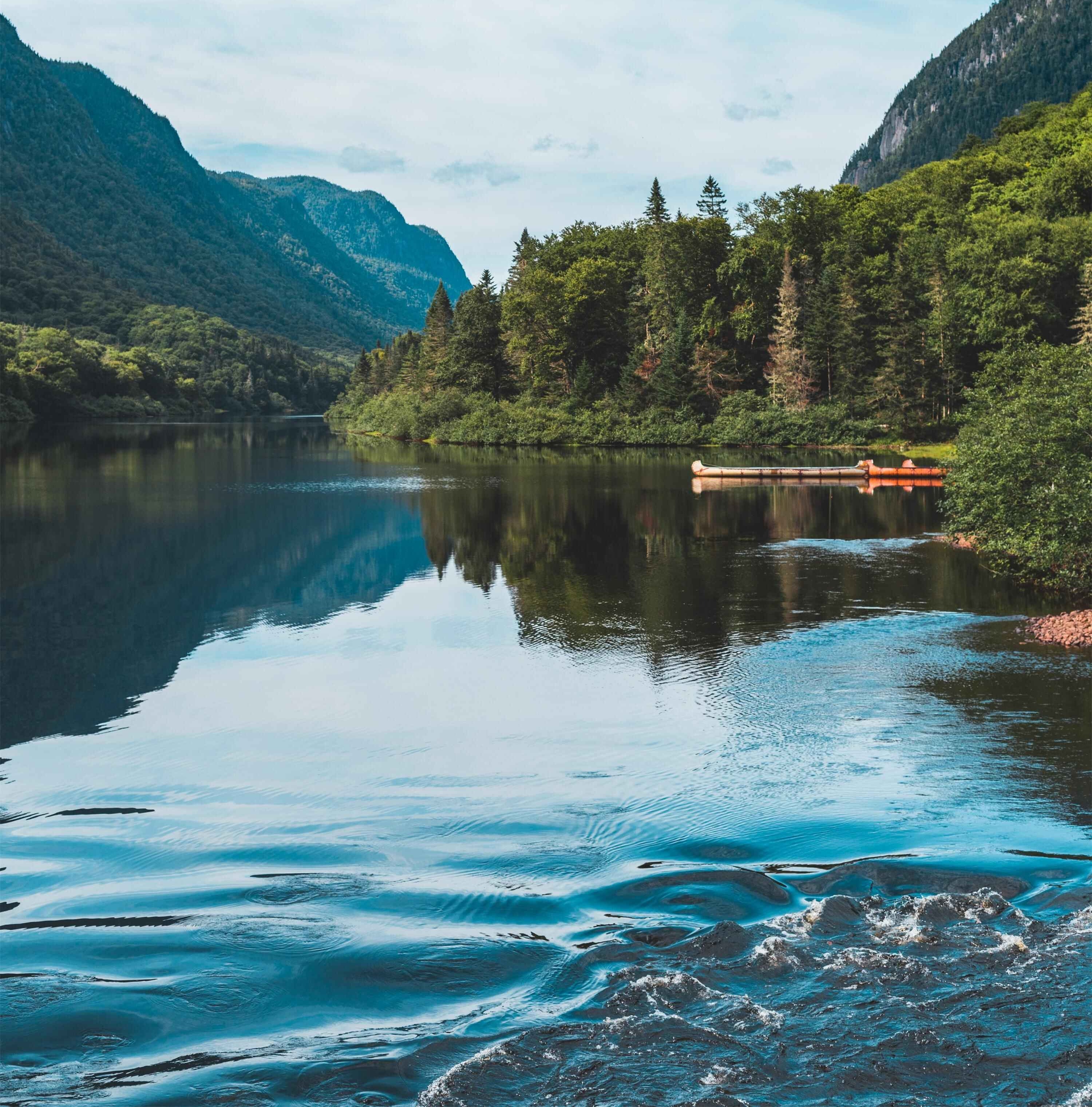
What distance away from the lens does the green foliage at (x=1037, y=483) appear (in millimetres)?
19391

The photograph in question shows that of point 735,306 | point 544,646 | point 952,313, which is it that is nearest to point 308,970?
point 544,646

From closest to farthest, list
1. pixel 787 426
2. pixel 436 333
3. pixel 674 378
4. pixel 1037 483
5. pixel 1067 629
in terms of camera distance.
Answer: pixel 1067 629 → pixel 1037 483 → pixel 787 426 → pixel 674 378 → pixel 436 333

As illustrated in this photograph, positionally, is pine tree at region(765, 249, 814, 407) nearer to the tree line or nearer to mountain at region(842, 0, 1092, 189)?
the tree line

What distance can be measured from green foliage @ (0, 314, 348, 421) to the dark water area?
308ft

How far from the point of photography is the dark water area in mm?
Result: 6492

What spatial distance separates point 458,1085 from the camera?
6.23m

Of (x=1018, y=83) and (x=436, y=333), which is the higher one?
(x=1018, y=83)

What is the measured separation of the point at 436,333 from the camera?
104m

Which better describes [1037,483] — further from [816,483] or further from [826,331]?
[826,331]

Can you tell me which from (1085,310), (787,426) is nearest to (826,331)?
(787,426)

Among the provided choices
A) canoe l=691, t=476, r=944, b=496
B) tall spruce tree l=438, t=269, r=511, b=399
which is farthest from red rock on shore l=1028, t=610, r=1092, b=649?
tall spruce tree l=438, t=269, r=511, b=399

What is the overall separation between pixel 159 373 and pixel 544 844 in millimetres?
145725

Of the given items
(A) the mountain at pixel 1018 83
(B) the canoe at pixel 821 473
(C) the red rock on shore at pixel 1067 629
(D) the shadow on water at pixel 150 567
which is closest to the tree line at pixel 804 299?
(B) the canoe at pixel 821 473

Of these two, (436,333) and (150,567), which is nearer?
(150,567)
